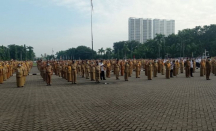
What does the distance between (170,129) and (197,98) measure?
4.63m

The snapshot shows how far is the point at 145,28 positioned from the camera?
14550 centimetres

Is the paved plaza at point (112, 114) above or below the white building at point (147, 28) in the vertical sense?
below

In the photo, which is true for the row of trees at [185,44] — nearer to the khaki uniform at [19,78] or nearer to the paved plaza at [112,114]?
the khaki uniform at [19,78]

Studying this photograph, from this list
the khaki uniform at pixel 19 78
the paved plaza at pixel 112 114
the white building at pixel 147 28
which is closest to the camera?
the paved plaza at pixel 112 114

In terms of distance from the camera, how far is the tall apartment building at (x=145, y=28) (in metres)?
144

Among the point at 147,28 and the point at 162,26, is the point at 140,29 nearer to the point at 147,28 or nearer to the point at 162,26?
the point at 147,28

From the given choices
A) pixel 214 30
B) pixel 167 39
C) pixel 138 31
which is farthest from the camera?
pixel 138 31

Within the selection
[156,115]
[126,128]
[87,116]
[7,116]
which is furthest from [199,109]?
[7,116]

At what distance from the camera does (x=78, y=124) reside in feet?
20.7

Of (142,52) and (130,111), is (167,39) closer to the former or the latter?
(142,52)

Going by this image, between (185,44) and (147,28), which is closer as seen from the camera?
(185,44)

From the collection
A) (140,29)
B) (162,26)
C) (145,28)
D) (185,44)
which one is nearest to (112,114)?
(185,44)

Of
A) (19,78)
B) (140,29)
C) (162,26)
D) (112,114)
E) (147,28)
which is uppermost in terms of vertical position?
(162,26)

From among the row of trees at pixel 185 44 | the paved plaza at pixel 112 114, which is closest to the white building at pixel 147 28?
the row of trees at pixel 185 44
